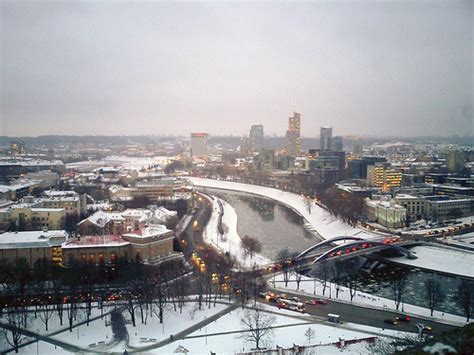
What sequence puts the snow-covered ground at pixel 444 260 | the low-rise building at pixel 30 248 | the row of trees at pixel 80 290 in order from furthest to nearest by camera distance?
the snow-covered ground at pixel 444 260, the low-rise building at pixel 30 248, the row of trees at pixel 80 290

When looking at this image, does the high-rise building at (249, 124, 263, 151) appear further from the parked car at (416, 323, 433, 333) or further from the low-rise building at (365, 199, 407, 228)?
the parked car at (416, 323, 433, 333)

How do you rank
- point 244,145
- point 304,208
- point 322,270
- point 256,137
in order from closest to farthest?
point 322,270, point 304,208, point 244,145, point 256,137

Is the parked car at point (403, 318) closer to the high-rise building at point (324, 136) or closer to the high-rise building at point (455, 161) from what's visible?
the high-rise building at point (455, 161)

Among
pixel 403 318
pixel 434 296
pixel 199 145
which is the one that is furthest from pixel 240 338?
pixel 199 145

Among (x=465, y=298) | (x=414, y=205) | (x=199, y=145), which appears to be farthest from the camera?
(x=199, y=145)

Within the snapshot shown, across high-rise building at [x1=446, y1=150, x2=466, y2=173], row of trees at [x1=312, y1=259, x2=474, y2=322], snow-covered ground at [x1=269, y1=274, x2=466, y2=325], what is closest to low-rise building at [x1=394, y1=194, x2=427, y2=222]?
high-rise building at [x1=446, y1=150, x2=466, y2=173]

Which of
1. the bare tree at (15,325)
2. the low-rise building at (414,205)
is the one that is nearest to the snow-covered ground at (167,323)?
the bare tree at (15,325)

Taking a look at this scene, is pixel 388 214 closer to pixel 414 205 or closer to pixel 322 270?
pixel 414 205
